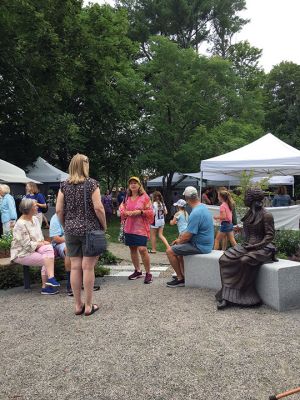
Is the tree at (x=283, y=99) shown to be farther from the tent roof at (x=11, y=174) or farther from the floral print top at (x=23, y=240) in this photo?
the floral print top at (x=23, y=240)

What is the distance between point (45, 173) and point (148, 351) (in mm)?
18387

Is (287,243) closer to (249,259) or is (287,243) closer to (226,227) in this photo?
(226,227)

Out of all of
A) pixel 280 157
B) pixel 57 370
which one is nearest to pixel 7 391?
pixel 57 370

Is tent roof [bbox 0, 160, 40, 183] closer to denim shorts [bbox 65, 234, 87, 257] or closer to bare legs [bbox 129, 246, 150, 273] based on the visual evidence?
bare legs [bbox 129, 246, 150, 273]

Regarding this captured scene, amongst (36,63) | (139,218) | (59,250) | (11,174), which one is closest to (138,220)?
(139,218)

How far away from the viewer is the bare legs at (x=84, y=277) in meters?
4.72

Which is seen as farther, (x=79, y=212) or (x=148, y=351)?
(x=79, y=212)

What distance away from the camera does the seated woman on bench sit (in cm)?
602

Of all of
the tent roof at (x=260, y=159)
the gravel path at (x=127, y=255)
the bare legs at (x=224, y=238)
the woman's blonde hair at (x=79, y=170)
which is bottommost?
the gravel path at (x=127, y=255)

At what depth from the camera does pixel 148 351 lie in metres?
3.74

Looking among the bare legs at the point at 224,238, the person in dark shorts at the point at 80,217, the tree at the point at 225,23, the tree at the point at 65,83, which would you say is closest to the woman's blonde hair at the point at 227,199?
the bare legs at the point at 224,238

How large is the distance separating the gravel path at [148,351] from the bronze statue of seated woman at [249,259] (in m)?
0.19

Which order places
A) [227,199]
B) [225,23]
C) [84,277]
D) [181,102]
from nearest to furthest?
[84,277], [227,199], [181,102], [225,23]

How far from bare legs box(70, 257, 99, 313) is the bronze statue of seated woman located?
62.2 inches
